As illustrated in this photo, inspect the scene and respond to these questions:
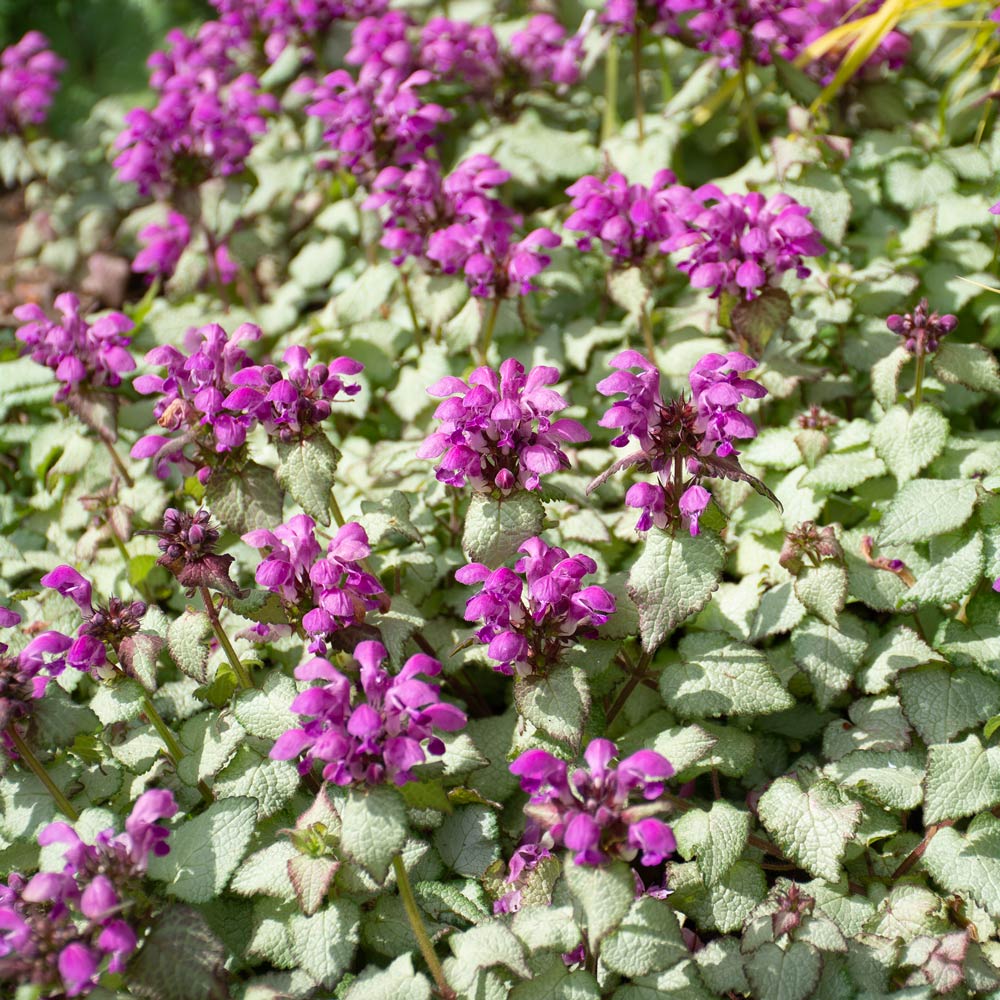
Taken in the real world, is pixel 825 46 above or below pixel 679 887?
above

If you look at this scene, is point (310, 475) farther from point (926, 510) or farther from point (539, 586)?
point (926, 510)

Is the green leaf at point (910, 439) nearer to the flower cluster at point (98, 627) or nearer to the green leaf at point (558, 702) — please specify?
the green leaf at point (558, 702)

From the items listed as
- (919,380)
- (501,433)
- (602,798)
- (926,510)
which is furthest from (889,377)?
(602,798)

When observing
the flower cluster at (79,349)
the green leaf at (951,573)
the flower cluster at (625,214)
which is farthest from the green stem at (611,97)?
the green leaf at (951,573)

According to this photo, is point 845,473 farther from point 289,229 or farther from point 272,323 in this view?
point 289,229

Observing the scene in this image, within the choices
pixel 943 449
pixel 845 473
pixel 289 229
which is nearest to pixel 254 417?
pixel 845 473

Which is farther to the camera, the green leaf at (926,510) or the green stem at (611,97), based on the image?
the green stem at (611,97)

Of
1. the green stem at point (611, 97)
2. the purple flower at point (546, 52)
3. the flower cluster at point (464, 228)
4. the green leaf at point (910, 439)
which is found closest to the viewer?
the green leaf at point (910, 439)

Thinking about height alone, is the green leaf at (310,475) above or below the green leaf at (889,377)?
above
